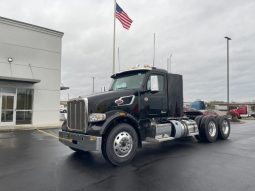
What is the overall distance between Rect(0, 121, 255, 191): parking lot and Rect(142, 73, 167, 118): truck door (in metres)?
1.31

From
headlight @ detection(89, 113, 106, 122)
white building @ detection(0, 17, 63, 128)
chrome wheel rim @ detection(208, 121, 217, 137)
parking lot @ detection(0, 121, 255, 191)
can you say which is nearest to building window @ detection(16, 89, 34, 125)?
white building @ detection(0, 17, 63, 128)

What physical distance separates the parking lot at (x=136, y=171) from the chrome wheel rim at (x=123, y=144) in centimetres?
38

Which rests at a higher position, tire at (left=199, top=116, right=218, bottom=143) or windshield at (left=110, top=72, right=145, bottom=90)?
windshield at (left=110, top=72, right=145, bottom=90)

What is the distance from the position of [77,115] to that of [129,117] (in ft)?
4.77

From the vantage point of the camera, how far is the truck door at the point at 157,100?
739 cm

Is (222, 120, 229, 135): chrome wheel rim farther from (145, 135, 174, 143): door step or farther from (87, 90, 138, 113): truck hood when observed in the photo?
(87, 90, 138, 113): truck hood

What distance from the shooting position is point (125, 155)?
20.5 ft

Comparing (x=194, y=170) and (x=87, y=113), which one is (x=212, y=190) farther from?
(x=87, y=113)

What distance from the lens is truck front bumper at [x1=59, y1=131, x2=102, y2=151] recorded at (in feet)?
19.0

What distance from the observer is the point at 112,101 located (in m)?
6.54

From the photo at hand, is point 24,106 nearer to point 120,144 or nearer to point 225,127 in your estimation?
point 120,144

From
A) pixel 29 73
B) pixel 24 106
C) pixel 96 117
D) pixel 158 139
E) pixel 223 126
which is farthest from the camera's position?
pixel 29 73

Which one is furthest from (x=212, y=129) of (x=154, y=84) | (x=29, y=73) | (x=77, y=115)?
(x=29, y=73)

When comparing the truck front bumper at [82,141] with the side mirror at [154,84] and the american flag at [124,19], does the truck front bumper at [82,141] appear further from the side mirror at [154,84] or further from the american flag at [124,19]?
the american flag at [124,19]
